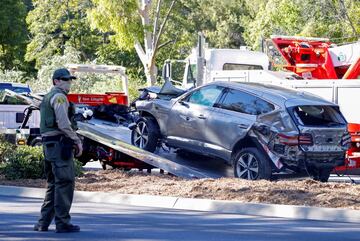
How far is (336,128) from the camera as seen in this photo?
47.7 feet

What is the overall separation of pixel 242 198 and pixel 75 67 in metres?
11.7

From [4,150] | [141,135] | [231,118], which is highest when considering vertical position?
[231,118]

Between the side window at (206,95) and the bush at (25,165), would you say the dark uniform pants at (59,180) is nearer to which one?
the bush at (25,165)

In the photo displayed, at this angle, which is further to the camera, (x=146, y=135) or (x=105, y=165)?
(x=105, y=165)

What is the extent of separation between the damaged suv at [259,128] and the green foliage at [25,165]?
8.46 ft

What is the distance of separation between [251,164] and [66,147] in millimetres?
5610

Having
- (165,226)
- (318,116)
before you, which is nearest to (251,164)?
(318,116)

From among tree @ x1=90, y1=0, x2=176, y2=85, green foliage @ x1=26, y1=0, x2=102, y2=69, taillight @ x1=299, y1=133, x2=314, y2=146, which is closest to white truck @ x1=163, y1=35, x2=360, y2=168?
taillight @ x1=299, y1=133, x2=314, y2=146

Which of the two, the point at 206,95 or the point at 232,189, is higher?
the point at 206,95

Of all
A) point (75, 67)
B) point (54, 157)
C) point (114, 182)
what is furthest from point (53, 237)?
point (75, 67)

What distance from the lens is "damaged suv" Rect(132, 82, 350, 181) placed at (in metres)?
14.1

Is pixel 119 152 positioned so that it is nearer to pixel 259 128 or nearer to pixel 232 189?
pixel 259 128

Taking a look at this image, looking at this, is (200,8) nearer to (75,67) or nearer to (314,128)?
(75,67)

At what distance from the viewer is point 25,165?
48.1 feet
